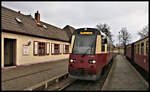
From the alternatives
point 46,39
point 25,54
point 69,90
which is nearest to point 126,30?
point 46,39

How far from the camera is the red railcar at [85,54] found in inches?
290

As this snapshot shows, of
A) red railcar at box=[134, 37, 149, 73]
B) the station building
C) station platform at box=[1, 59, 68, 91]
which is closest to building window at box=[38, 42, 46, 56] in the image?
the station building

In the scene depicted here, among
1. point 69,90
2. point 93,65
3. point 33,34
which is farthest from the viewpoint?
point 33,34

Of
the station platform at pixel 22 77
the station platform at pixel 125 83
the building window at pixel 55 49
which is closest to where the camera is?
the station platform at pixel 22 77

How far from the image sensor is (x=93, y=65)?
732cm

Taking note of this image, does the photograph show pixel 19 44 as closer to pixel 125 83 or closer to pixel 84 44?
pixel 84 44

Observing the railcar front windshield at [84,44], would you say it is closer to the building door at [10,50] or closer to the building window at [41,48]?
the building door at [10,50]

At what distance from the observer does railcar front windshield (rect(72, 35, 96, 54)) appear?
7.78 m

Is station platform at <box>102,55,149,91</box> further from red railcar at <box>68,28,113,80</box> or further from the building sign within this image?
the building sign

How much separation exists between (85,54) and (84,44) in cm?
68

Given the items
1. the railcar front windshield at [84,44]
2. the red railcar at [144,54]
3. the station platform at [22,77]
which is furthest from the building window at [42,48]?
the red railcar at [144,54]

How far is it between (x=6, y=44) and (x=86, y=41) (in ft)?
29.2

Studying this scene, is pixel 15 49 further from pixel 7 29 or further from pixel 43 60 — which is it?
pixel 43 60

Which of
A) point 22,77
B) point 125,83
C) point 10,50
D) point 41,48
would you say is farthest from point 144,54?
point 41,48
